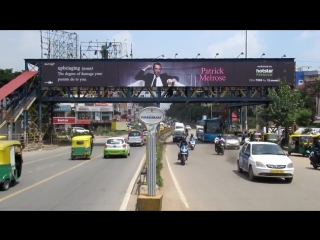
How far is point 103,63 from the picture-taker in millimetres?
48688

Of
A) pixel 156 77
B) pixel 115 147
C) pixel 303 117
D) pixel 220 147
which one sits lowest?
pixel 220 147

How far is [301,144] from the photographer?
107ft

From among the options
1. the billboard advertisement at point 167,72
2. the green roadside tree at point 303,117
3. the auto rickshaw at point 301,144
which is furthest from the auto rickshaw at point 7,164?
the green roadside tree at point 303,117

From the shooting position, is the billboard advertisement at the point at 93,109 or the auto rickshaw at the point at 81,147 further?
the billboard advertisement at the point at 93,109

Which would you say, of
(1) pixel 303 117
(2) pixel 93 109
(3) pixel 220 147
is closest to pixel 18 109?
(3) pixel 220 147

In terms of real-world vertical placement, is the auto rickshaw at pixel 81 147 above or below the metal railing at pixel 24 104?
below

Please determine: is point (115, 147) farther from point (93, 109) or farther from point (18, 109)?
point (93, 109)

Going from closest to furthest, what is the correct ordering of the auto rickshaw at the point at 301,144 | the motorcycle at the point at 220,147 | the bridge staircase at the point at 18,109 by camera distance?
the auto rickshaw at the point at 301,144
the motorcycle at the point at 220,147
the bridge staircase at the point at 18,109

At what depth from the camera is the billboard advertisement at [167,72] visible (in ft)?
158

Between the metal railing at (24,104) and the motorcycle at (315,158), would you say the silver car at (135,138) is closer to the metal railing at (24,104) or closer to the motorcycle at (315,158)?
the metal railing at (24,104)

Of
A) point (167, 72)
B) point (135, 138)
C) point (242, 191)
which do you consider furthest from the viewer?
point (135, 138)

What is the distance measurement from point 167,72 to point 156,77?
4.26ft
